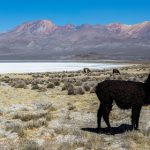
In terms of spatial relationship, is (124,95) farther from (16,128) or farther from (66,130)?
(16,128)

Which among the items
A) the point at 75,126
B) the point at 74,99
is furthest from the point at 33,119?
the point at 74,99

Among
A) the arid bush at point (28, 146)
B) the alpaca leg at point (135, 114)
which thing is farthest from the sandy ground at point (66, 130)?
the alpaca leg at point (135, 114)

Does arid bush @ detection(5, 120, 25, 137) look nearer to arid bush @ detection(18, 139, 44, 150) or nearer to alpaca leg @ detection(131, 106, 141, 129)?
arid bush @ detection(18, 139, 44, 150)

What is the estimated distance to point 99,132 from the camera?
11.5 meters

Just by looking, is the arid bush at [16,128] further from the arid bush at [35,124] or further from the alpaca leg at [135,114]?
the alpaca leg at [135,114]

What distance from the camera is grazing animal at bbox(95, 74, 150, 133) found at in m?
11.3

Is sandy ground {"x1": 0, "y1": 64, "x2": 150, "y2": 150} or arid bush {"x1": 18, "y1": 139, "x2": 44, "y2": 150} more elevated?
arid bush {"x1": 18, "y1": 139, "x2": 44, "y2": 150}

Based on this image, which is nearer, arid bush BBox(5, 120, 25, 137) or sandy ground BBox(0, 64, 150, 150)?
sandy ground BBox(0, 64, 150, 150)

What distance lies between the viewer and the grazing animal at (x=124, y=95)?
11266mm

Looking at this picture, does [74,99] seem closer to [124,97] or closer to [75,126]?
[75,126]

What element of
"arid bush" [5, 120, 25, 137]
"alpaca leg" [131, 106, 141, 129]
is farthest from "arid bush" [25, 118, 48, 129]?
"alpaca leg" [131, 106, 141, 129]

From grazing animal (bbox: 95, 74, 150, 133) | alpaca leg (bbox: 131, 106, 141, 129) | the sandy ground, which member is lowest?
the sandy ground

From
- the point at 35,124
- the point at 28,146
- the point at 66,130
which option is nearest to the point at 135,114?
the point at 66,130

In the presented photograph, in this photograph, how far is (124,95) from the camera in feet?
37.0
